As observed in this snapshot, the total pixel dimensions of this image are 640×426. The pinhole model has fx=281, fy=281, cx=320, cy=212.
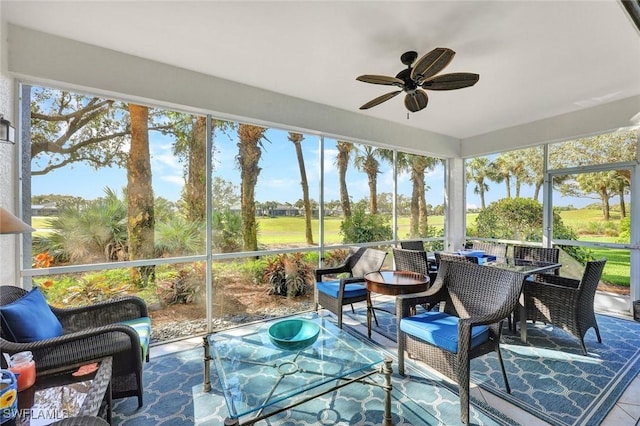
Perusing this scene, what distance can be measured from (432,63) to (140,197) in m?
3.17

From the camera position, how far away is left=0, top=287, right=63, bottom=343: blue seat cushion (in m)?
1.71

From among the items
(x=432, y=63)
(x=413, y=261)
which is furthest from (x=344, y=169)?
(x=432, y=63)

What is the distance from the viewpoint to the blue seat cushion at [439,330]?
2043mm

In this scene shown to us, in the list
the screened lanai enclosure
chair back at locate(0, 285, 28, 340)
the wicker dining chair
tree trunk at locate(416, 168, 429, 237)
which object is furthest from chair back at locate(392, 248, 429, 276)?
chair back at locate(0, 285, 28, 340)

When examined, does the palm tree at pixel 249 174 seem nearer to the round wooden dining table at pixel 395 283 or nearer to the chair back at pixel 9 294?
the round wooden dining table at pixel 395 283

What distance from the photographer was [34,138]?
263cm

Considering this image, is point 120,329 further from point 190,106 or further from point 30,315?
point 190,106

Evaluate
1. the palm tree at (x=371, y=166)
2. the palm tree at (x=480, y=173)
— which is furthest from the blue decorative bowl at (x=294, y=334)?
the palm tree at (x=480, y=173)

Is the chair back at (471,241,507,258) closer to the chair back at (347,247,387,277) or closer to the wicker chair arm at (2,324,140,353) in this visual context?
the chair back at (347,247,387,277)

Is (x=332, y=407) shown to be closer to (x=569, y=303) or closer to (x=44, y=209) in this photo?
(x=569, y=303)

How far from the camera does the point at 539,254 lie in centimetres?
382

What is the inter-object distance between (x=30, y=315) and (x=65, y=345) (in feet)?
1.16

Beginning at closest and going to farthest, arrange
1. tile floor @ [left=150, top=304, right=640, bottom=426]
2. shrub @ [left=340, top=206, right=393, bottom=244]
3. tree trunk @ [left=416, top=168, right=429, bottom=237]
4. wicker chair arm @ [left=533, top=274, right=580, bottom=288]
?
1. tile floor @ [left=150, top=304, right=640, bottom=426]
2. wicker chair arm @ [left=533, top=274, right=580, bottom=288]
3. shrub @ [left=340, top=206, right=393, bottom=244]
4. tree trunk @ [left=416, top=168, right=429, bottom=237]

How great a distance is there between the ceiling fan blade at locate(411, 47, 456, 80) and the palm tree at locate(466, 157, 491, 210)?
391 centimetres
